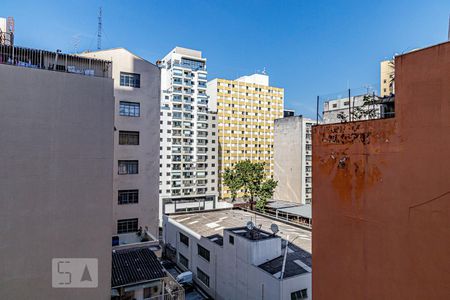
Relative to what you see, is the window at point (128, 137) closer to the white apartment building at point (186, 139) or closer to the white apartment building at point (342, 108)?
the white apartment building at point (342, 108)

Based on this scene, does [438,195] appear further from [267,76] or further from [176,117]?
[267,76]

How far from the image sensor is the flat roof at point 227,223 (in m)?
24.5

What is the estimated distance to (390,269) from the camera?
603 cm

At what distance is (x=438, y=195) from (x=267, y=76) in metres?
76.3

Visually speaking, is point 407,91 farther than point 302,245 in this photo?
No

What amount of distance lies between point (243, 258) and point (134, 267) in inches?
315

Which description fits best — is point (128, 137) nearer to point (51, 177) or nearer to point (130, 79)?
point (130, 79)

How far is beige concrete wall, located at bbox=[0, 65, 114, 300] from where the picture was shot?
9.20 metres

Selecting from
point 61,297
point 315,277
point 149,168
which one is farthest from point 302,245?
point 61,297

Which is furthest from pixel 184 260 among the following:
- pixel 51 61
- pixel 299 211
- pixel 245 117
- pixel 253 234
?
pixel 245 117

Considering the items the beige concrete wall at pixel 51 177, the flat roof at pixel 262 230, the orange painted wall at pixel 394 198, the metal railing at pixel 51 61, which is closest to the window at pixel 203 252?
the flat roof at pixel 262 230

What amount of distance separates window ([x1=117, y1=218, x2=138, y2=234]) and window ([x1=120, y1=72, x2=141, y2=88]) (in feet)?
29.1

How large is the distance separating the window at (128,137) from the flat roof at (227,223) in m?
11.0

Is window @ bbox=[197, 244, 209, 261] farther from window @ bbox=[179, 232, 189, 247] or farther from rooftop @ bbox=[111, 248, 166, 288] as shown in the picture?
rooftop @ bbox=[111, 248, 166, 288]
